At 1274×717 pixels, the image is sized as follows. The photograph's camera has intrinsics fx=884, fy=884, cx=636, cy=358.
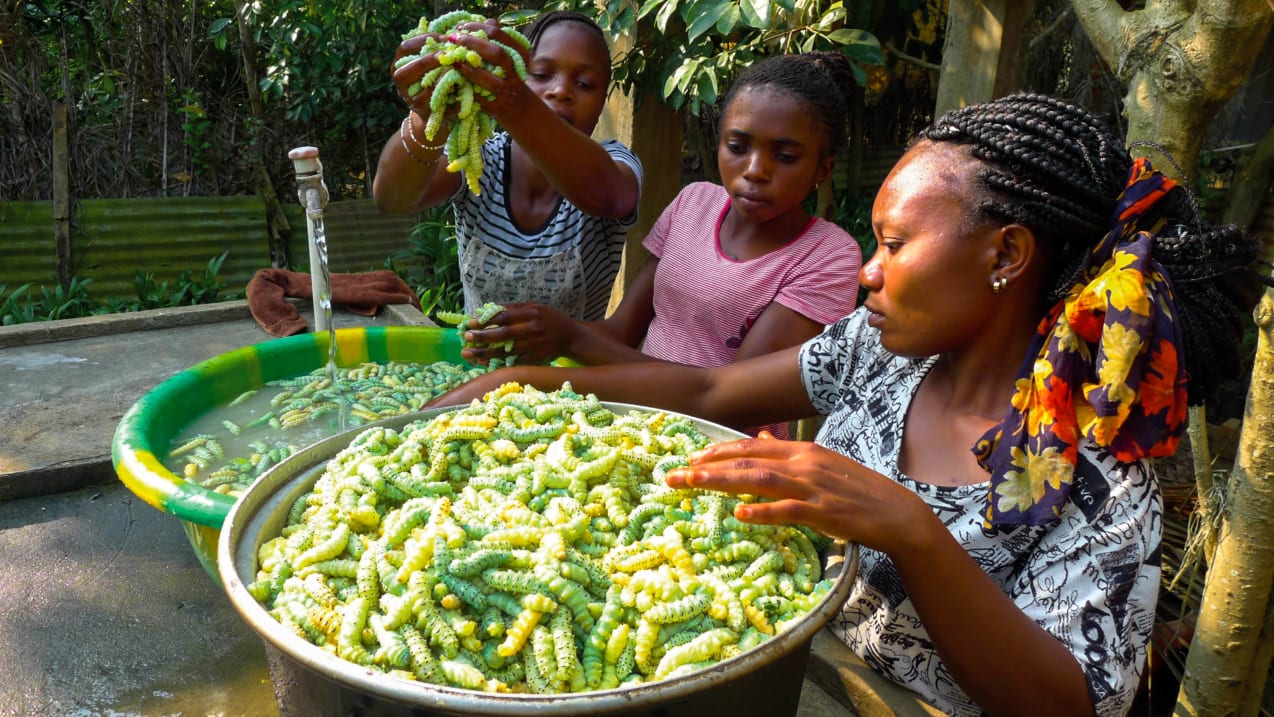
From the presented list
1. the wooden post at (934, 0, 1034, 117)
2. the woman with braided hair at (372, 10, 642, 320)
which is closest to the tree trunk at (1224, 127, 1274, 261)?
the wooden post at (934, 0, 1034, 117)

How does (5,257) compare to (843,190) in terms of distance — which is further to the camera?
(843,190)

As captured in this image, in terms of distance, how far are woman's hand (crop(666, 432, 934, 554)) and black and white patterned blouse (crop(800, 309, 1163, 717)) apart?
0.17m

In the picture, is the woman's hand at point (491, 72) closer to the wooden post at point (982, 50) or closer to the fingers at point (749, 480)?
the fingers at point (749, 480)

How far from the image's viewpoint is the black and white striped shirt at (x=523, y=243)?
107 inches

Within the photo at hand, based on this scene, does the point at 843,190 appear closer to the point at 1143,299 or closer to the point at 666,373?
the point at 666,373

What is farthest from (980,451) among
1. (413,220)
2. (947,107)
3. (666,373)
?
(413,220)

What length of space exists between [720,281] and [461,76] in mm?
840

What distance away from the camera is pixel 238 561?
123cm

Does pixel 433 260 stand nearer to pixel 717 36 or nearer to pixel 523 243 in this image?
pixel 717 36

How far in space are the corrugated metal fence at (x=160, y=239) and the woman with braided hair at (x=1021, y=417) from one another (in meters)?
6.54

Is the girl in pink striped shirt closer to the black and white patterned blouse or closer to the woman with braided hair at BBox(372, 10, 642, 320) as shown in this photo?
the woman with braided hair at BBox(372, 10, 642, 320)

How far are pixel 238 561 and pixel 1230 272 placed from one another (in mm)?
1493

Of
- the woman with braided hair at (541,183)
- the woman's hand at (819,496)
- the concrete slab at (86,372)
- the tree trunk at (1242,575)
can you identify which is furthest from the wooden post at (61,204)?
the tree trunk at (1242,575)

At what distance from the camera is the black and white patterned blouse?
1.20 metres
